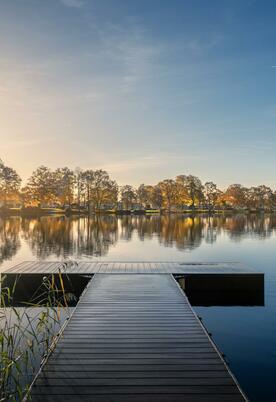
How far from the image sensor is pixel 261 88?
127ft

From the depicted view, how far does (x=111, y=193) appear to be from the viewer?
112m

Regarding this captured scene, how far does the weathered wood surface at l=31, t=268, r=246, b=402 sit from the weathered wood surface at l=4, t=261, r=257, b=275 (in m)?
5.47

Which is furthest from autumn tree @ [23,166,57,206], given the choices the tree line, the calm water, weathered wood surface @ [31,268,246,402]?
weathered wood surface @ [31,268,246,402]

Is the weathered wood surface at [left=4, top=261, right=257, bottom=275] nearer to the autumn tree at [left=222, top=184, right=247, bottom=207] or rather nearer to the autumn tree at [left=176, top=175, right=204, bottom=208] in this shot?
the autumn tree at [left=176, top=175, right=204, bottom=208]

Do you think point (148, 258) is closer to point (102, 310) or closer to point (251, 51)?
point (102, 310)

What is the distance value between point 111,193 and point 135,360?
107 meters

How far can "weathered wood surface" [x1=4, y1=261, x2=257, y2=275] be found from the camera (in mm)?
14797

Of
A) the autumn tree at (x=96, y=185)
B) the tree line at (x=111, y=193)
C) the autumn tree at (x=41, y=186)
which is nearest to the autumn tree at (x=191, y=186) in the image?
the tree line at (x=111, y=193)

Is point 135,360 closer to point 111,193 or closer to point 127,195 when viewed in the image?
point 111,193

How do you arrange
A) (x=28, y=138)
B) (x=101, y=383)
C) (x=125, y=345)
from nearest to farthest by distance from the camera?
(x=101, y=383) → (x=125, y=345) → (x=28, y=138)

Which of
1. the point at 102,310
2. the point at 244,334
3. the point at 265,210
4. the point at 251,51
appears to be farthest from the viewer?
the point at 265,210

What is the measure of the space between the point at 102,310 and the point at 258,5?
20740 mm

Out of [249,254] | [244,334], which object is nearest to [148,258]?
[249,254]

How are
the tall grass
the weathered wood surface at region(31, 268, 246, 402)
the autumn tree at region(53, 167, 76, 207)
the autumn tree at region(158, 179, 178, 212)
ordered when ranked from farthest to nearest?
the autumn tree at region(158, 179, 178, 212), the autumn tree at region(53, 167, 76, 207), the weathered wood surface at region(31, 268, 246, 402), the tall grass
